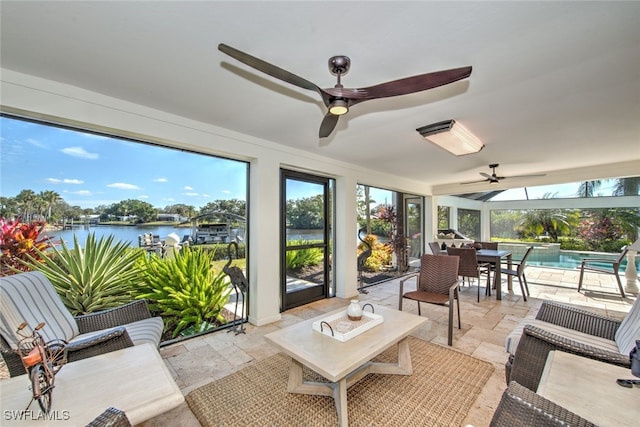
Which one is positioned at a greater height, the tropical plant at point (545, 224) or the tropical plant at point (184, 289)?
the tropical plant at point (545, 224)

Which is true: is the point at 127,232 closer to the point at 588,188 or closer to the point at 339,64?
the point at 339,64

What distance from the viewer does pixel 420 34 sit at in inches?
59.2

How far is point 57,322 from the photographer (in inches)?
72.4

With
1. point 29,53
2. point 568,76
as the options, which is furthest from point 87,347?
point 568,76

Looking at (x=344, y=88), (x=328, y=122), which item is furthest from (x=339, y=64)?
(x=328, y=122)

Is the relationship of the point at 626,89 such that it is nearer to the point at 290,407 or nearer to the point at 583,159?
the point at 583,159

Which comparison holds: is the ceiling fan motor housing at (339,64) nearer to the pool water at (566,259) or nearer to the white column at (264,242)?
the white column at (264,242)

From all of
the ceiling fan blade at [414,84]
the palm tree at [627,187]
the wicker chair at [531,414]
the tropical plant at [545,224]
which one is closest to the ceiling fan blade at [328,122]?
the ceiling fan blade at [414,84]

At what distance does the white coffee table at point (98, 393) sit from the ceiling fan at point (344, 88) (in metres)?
1.53

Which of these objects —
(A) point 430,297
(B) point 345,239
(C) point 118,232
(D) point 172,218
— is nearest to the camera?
(C) point 118,232

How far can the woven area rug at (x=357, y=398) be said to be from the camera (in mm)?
1772

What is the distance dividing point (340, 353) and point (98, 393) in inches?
48.8

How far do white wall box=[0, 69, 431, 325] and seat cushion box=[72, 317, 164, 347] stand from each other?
1305mm

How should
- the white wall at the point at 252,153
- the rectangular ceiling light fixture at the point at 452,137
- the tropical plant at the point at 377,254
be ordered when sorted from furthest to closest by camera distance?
the tropical plant at the point at 377,254
the rectangular ceiling light fixture at the point at 452,137
the white wall at the point at 252,153
